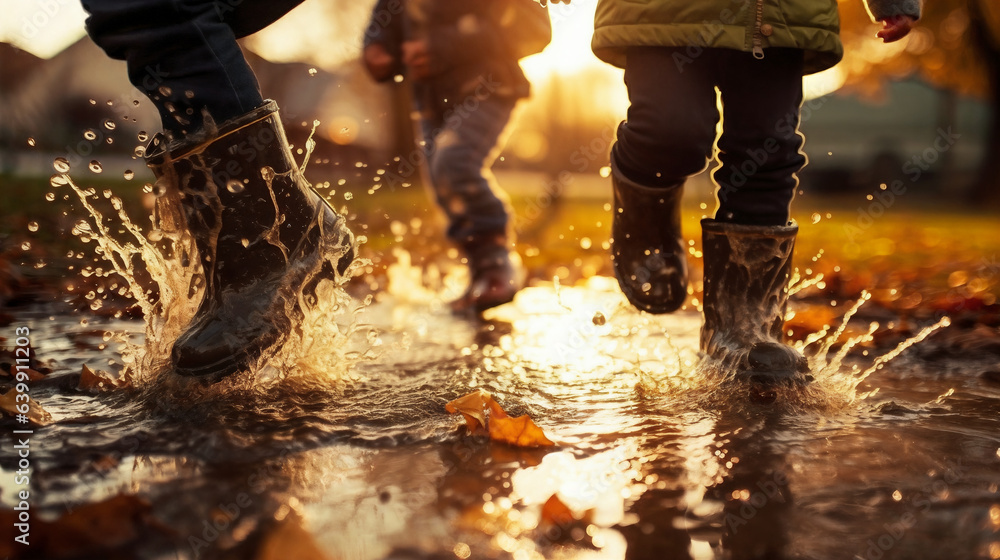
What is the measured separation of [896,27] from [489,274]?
2.13 meters

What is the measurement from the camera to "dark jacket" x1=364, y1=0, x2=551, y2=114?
11.4 feet

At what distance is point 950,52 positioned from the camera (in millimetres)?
15594

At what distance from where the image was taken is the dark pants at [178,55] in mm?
1818

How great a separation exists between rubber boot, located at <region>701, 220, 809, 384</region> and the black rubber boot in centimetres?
27

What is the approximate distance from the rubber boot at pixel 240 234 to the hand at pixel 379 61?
1.72 meters

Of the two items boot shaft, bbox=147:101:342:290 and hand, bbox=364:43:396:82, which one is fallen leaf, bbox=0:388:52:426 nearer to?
boot shaft, bbox=147:101:342:290

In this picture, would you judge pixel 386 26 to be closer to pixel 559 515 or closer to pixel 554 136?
pixel 559 515

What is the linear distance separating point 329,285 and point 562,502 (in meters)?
1.13

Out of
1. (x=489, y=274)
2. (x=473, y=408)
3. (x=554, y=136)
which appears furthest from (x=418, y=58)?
(x=554, y=136)

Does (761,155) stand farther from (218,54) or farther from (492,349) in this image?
(218,54)

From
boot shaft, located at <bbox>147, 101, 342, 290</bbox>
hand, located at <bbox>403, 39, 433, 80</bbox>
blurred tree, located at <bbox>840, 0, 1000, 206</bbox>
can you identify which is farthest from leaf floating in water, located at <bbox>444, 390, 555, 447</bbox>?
blurred tree, located at <bbox>840, 0, 1000, 206</bbox>

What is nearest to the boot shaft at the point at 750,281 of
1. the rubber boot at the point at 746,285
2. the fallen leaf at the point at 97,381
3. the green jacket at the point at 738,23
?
the rubber boot at the point at 746,285

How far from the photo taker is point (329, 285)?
2170 millimetres

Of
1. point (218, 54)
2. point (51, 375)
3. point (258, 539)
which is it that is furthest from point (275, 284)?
point (258, 539)
